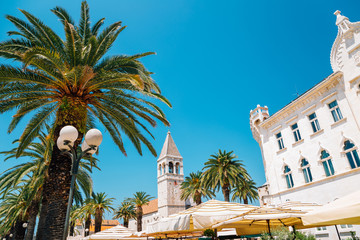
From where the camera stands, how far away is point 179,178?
66750 millimetres

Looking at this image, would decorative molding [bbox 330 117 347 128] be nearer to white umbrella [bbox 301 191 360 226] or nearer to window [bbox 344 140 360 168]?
window [bbox 344 140 360 168]

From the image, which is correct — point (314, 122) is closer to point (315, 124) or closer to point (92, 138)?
point (315, 124)

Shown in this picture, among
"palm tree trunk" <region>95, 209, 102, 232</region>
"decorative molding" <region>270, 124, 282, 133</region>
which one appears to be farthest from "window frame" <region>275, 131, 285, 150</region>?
"palm tree trunk" <region>95, 209, 102, 232</region>

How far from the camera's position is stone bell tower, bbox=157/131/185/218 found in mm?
61844

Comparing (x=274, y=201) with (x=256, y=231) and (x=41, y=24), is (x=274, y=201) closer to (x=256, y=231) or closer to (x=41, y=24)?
(x=256, y=231)

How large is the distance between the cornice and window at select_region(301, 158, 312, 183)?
4542 mm

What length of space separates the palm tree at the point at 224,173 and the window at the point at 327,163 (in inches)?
469

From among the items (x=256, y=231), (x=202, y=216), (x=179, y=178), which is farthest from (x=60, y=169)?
(x=179, y=178)

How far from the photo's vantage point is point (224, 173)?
29.5 m

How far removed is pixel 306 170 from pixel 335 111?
5.32 metres

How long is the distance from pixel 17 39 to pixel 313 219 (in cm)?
1149

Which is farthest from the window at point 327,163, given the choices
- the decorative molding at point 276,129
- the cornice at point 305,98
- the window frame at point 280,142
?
the decorative molding at point 276,129

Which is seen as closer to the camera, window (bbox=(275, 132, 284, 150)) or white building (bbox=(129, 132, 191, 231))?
window (bbox=(275, 132, 284, 150))

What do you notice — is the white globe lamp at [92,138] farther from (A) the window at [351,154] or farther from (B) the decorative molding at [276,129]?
(B) the decorative molding at [276,129]
